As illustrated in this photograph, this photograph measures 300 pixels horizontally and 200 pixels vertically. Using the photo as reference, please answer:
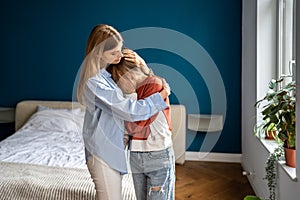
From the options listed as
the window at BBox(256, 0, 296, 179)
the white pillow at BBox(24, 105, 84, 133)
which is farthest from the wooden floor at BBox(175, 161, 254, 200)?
the white pillow at BBox(24, 105, 84, 133)

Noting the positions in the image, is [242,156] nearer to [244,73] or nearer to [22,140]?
[244,73]

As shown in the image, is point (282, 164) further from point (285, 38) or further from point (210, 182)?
point (210, 182)

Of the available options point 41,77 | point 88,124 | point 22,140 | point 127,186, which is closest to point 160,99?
point 88,124

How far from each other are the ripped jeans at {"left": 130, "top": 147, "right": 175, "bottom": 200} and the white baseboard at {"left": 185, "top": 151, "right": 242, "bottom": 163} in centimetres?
283

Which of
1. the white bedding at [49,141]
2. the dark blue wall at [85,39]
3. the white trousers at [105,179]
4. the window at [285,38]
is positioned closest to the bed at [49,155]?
the white bedding at [49,141]

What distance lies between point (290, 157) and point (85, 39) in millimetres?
3186

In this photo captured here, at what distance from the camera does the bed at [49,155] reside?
2.35 metres

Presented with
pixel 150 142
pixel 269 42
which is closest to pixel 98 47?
pixel 150 142

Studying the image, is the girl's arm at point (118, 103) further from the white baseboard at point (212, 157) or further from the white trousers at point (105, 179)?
the white baseboard at point (212, 157)

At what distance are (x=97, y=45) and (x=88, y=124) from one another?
359mm

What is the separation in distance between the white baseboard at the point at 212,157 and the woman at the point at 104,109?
9.46 feet

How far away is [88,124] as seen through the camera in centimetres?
173

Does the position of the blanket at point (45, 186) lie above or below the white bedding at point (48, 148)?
below

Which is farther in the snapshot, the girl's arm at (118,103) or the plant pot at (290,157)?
the plant pot at (290,157)
